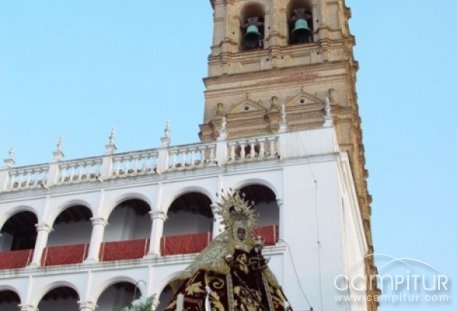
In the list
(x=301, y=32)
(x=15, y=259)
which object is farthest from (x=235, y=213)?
(x=301, y=32)

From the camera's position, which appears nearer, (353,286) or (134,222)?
(353,286)

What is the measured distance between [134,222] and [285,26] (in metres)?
15.5

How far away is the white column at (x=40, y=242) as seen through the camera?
884 inches

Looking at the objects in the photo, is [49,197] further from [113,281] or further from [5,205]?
[113,281]

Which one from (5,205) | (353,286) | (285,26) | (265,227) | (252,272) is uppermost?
(285,26)

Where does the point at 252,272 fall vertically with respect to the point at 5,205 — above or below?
below

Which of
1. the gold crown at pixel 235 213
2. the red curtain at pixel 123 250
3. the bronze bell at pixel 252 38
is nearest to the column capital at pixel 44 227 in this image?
the red curtain at pixel 123 250

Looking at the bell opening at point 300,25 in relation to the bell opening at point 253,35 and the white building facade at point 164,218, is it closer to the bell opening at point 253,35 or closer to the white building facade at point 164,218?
the bell opening at point 253,35

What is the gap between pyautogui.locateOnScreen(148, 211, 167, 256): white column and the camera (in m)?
21.5

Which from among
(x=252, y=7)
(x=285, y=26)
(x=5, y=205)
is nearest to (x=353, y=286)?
(x=5, y=205)

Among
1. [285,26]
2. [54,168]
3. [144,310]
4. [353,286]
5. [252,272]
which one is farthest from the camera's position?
[285,26]

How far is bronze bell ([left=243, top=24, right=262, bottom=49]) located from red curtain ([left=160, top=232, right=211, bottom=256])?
54.6ft

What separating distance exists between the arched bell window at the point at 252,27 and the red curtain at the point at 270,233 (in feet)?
54.1

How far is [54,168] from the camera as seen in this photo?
24188mm
